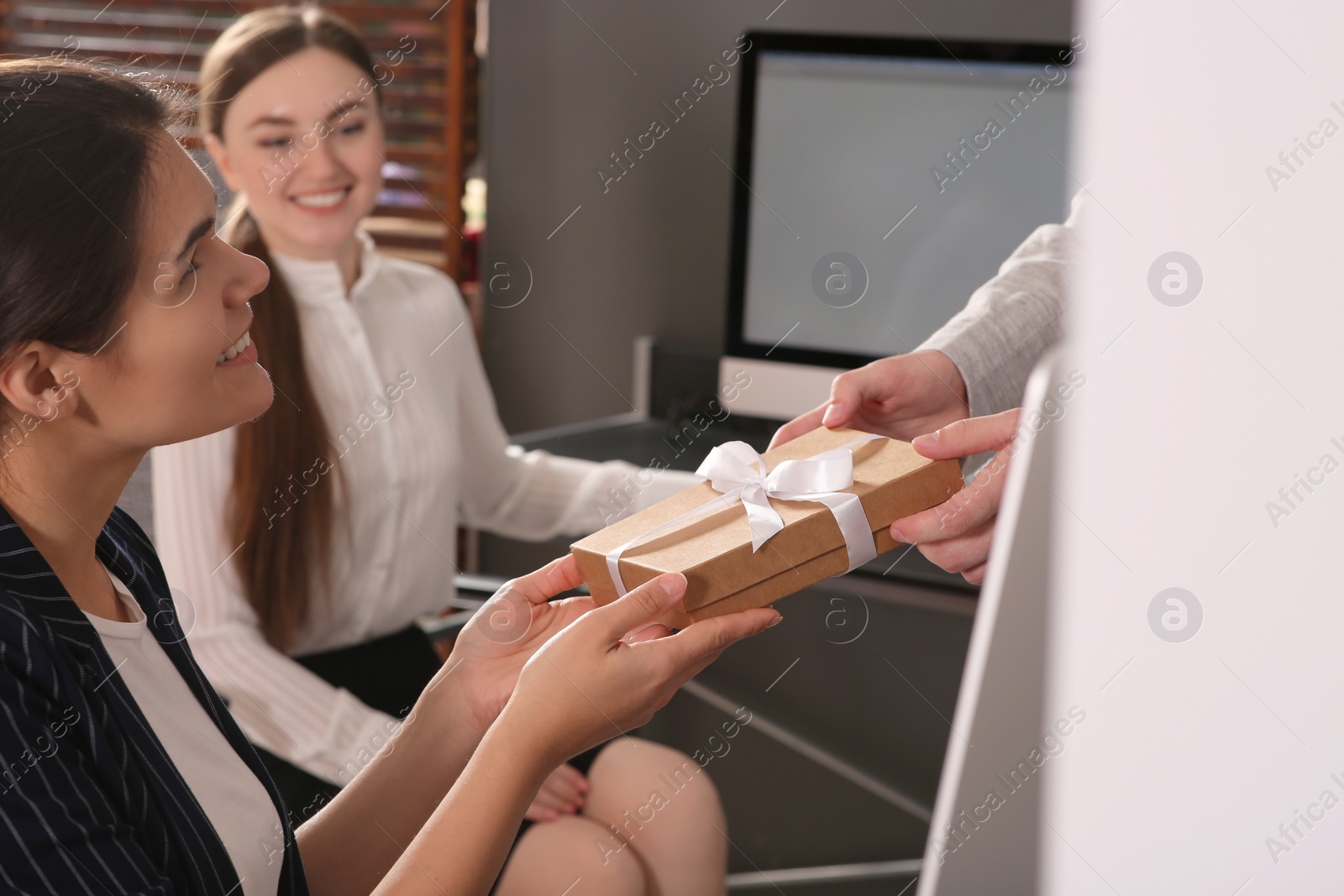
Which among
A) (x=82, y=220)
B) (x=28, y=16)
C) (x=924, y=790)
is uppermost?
(x=28, y=16)

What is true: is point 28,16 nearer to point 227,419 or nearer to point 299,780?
point 299,780

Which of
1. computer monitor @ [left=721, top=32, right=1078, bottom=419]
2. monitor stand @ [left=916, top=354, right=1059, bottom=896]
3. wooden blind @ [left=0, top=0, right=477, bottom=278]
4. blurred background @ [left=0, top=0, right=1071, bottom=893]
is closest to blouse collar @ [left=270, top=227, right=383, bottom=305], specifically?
blurred background @ [left=0, top=0, right=1071, bottom=893]

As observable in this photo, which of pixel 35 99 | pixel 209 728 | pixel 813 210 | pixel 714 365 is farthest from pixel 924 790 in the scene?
pixel 35 99

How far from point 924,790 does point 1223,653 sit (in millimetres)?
1887

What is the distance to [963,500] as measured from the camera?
2.83ft

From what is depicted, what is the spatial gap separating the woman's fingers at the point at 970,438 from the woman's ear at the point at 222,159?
1.13 metres

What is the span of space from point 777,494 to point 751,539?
0.06m

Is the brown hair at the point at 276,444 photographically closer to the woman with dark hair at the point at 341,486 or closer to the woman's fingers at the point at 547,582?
the woman with dark hair at the point at 341,486

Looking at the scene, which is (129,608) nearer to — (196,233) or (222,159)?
(196,233)

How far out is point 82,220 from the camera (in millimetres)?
697

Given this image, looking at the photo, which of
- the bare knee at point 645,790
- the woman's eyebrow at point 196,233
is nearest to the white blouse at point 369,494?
the bare knee at point 645,790

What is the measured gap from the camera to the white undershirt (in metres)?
0.81

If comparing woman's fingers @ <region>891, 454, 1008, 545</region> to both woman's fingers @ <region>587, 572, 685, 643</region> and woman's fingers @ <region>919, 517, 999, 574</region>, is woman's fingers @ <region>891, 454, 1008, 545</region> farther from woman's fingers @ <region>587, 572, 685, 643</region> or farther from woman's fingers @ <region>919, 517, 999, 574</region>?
woman's fingers @ <region>587, 572, 685, 643</region>

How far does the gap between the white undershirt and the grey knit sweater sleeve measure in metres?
→ 0.68
